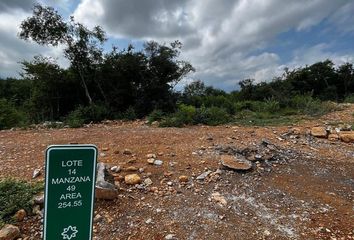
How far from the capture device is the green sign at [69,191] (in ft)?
4.28

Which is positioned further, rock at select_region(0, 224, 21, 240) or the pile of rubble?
the pile of rubble

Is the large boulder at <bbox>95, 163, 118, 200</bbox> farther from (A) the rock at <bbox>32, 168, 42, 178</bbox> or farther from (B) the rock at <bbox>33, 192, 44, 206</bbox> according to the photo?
(A) the rock at <bbox>32, 168, 42, 178</bbox>

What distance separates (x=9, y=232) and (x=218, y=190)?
2.22 m

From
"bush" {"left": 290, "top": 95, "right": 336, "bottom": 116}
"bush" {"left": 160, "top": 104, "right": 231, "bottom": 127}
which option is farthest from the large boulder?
"bush" {"left": 290, "top": 95, "right": 336, "bottom": 116}

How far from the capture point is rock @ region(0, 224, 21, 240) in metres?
2.59

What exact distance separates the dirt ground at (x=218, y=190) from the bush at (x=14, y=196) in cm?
20

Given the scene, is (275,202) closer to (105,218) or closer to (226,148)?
(226,148)

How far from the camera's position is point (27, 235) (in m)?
2.72

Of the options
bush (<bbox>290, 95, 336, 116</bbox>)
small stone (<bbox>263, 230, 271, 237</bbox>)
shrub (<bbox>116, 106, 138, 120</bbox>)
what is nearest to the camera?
small stone (<bbox>263, 230, 271, 237</bbox>)

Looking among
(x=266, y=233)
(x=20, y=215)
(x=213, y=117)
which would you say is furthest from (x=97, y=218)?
(x=213, y=117)

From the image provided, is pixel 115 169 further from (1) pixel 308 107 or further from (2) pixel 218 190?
(1) pixel 308 107

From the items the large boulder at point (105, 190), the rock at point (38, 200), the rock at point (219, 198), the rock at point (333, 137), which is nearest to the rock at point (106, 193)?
the large boulder at point (105, 190)

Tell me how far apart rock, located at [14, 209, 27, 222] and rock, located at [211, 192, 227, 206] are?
78.7 inches

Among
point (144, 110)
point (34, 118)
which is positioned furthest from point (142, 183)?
point (34, 118)
